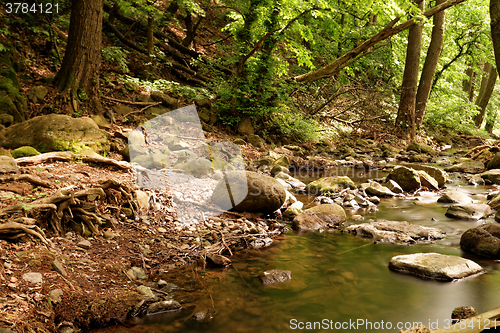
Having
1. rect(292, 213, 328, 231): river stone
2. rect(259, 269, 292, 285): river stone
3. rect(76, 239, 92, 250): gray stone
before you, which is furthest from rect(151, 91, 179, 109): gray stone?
rect(259, 269, 292, 285): river stone

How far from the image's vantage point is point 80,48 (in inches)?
292

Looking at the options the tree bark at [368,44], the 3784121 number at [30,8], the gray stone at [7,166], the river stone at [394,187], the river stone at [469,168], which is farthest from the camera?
the river stone at [469,168]

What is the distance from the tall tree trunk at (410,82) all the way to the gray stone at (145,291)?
1547 centimetres

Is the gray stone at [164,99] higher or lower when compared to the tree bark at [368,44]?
lower

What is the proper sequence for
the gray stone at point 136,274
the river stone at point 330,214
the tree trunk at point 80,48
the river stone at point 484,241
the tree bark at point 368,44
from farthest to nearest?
the tree bark at point 368,44
the tree trunk at point 80,48
the river stone at point 330,214
the river stone at point 484,241
the gray stone at point 136,274

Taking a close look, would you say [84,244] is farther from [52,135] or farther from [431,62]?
[431,62]

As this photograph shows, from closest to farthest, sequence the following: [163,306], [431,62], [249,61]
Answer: [163,306] < [249,61] < [431,62]

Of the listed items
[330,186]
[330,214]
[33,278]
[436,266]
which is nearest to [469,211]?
[330,214]

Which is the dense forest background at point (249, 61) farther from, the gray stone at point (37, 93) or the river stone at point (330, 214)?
the river stone at point (330, 214)

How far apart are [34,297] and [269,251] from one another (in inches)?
109

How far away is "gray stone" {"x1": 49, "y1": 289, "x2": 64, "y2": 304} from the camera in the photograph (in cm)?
251

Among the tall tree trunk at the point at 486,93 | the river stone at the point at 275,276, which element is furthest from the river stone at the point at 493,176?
the tall tree trunk at the point at 486,93

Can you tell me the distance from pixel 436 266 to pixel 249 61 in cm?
921

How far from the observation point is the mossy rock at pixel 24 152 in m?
4.98
